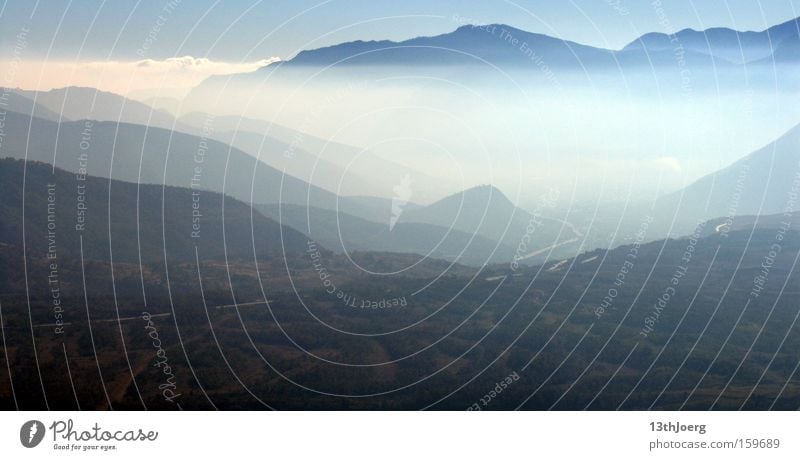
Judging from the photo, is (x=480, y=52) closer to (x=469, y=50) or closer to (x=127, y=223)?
(x=469, y=50)

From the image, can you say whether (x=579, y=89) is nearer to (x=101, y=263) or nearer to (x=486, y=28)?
(x=486, y=28)

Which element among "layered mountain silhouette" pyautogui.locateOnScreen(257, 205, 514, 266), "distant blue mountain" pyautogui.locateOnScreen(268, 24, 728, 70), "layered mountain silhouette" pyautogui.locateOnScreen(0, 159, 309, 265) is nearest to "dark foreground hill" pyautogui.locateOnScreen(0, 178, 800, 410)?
"layered mountain silhouette" pyautogui.locateOnScreen(257, 205, 514, 266)

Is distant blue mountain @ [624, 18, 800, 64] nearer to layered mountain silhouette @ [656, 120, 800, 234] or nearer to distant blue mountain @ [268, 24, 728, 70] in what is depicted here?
distant blue mountain @ [268, 24, 728, 70]
